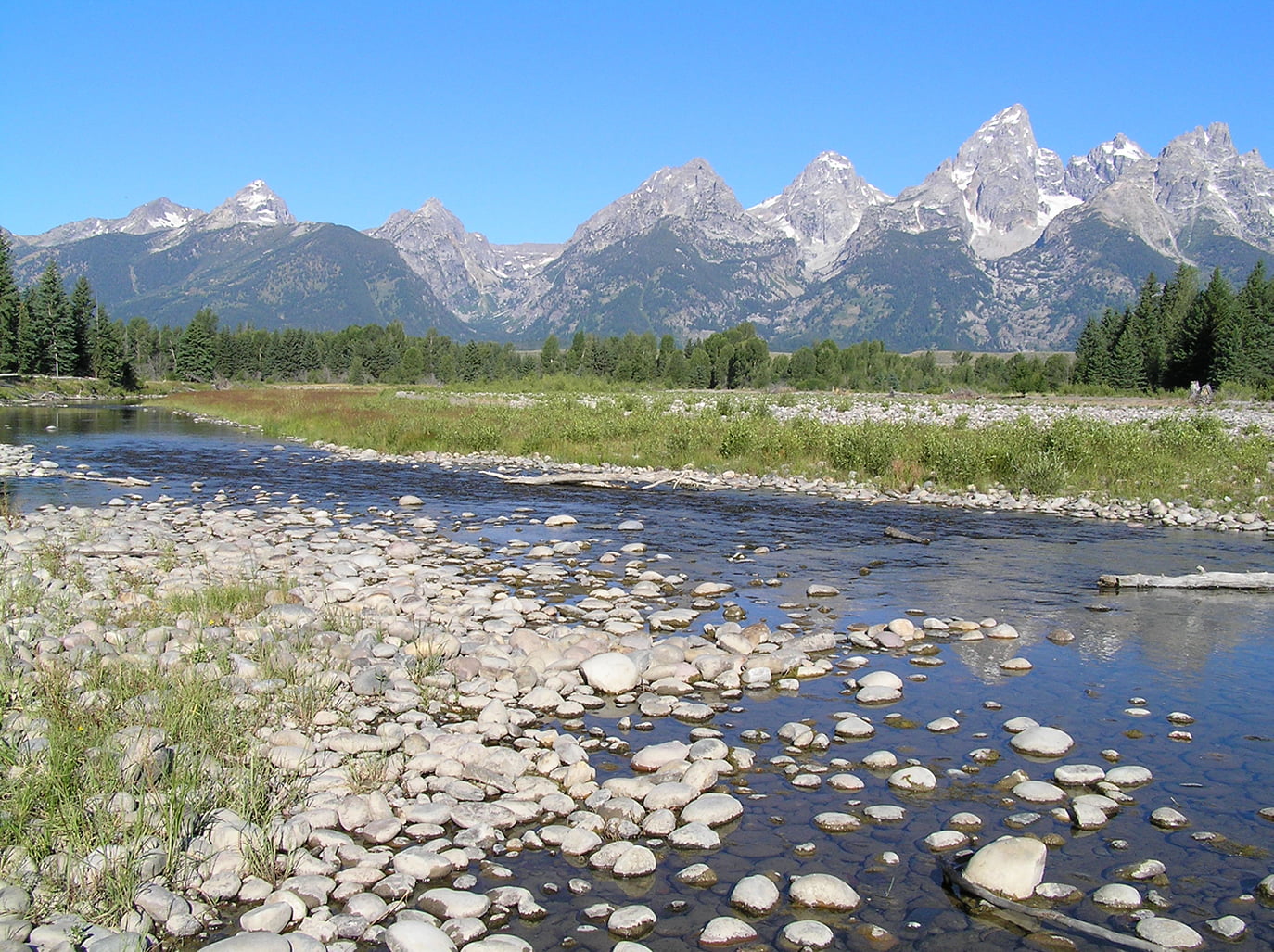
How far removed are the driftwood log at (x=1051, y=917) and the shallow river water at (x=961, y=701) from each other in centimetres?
8

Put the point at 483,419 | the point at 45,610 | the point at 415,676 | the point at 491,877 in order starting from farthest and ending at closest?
1. the point at 483,419
2. the point at 45,610
3. the point at 415,676
4. the point at 491,877

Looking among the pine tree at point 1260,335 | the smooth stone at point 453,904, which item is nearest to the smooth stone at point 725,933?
the smooth stone at point 453,904

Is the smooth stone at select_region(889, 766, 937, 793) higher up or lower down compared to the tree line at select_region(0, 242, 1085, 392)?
lower down

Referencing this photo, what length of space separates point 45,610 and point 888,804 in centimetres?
866

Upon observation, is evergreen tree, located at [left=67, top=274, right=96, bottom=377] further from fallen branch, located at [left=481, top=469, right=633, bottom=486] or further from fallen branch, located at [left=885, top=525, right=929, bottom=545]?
fallen branch, located at [left=885, top=525, right=929, bottom=545]

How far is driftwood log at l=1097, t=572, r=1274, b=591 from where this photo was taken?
460 inches

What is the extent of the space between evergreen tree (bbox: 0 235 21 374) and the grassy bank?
67391mm

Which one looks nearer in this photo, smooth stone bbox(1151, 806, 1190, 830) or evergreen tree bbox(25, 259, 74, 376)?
smooth stone bbox(1151, 806, 1190, 830)

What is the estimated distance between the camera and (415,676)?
25.1ft

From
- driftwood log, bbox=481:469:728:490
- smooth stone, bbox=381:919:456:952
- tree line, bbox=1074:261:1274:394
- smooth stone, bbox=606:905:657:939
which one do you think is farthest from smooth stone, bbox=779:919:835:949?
tree line, bbox=1074:261:1274:394

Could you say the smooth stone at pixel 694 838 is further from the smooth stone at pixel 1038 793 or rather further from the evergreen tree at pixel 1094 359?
the evergreen tree at pixel 1094 359

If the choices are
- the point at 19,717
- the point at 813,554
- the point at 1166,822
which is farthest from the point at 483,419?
the point at 1166,822

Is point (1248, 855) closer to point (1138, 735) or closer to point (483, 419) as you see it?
point (1138, 735)

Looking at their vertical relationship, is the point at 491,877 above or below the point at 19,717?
below
